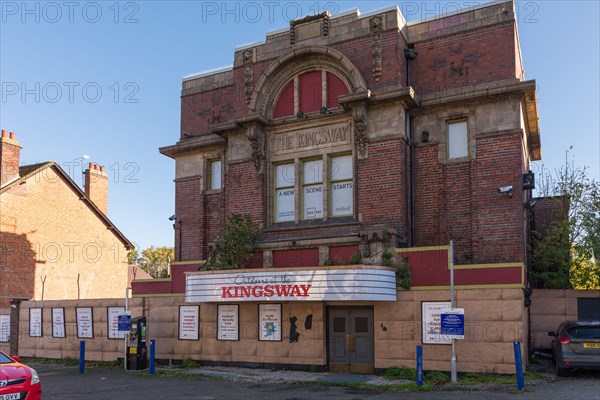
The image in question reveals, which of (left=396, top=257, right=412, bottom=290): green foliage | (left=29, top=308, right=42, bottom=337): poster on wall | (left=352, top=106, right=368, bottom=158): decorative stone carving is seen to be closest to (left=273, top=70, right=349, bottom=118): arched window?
(left=352, top=106, right=368, bottom=158): decorative stone carving

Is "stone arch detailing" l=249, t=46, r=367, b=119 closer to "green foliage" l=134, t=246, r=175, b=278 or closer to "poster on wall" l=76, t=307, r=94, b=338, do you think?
"poster on wall" l=76, t=307, r=94, b=338

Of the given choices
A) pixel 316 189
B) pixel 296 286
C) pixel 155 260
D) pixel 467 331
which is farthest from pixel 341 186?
pixel 155 260

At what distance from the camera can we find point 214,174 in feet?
79.2

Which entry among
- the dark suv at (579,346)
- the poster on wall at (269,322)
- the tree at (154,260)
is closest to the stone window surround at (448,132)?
the dark suv at (579,346)

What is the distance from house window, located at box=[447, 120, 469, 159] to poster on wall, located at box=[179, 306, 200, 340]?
991 cm

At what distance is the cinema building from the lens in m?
17.7

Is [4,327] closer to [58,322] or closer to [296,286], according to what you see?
[58,322]

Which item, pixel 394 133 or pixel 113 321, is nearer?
Answer: pixel 394 133

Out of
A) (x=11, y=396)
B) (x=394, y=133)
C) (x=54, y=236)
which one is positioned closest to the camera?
(x=11, y=396)

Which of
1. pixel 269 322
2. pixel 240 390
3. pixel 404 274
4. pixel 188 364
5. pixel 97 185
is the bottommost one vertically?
pixel 188 364

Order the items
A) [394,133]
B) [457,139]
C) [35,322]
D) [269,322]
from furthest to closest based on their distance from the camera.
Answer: [35,322] → [269,322] → [457,139] → [394,133]

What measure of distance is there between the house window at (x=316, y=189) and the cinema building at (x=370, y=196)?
0.05 metres

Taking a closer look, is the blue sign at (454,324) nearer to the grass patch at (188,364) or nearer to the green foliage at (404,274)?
the green foliage at (404,274)

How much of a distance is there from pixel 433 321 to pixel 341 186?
550 centimetres
